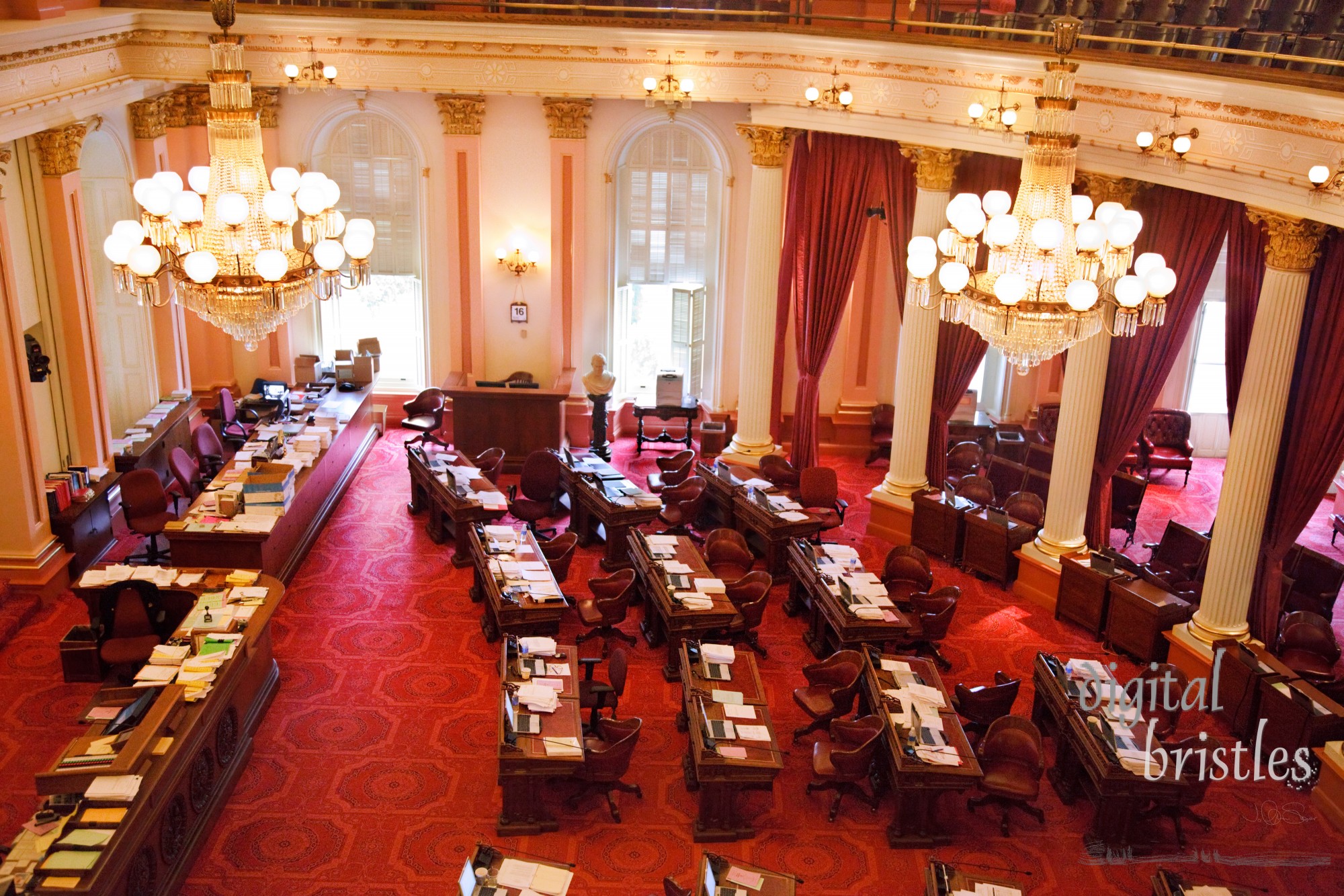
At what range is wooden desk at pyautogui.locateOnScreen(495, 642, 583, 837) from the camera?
25.4 feet

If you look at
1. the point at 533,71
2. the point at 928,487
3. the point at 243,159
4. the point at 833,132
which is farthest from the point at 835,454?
the point at 243,159

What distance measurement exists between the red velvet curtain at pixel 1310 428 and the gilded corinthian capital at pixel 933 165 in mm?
3427

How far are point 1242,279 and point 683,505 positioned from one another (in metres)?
5.38

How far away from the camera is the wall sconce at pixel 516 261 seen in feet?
47.9

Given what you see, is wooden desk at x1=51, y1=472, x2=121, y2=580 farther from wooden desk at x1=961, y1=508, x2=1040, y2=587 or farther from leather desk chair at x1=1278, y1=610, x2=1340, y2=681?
leather desk chair at x1=1278, y1=610, x2=1340, y2=681

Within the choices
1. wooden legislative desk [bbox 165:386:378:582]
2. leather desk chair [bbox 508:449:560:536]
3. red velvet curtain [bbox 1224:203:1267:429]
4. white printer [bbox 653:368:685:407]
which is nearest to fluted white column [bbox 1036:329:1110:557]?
red velvet curtain [bbox 1224:203:1267:429]

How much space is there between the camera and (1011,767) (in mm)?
8211

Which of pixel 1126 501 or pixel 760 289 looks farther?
pixel 760 289

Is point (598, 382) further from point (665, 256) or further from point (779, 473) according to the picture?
point (779, 473)

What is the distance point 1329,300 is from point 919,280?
3.09 m

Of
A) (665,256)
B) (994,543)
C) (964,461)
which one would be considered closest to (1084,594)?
(994,543)

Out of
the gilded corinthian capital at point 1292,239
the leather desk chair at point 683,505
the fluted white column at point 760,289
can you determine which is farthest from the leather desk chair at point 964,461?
the gilded corinthian capital at point 1292,239

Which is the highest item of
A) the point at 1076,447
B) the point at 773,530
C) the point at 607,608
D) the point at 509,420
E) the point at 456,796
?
the point at 1076,447

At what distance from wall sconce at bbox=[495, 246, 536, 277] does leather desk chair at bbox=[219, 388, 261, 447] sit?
3.33m
